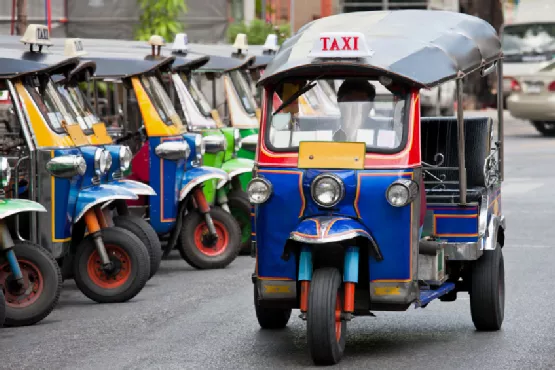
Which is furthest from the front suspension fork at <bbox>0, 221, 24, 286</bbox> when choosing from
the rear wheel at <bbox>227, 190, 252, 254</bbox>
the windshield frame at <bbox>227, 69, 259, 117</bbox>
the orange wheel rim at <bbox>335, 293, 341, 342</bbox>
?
the windshield frame at <bbox>227, 69, 259, 117</bbox>

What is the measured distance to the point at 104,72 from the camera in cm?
1276

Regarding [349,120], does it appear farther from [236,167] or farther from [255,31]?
[255,31]

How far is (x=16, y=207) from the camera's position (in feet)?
31.4

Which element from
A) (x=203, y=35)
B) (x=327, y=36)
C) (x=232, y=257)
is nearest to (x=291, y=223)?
(x=327, y=36)

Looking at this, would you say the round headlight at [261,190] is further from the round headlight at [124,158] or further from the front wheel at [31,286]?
the round headlight at [124,158]

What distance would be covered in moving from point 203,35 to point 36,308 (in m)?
20.4

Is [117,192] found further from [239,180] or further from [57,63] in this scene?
[239,180]

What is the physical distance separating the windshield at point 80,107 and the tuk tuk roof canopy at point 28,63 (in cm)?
53

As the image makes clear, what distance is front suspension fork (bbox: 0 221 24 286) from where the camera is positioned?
964 centimetres

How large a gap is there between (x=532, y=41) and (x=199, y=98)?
22.8 m

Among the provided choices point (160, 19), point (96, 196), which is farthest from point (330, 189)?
point (160, 19)

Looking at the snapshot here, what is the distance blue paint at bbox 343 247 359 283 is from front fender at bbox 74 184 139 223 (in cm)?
298

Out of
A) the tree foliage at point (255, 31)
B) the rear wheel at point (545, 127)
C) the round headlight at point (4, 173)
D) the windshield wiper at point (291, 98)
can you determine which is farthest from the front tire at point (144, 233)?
the rear wheel at point (545, 127)

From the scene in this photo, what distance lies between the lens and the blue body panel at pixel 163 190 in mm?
12656
